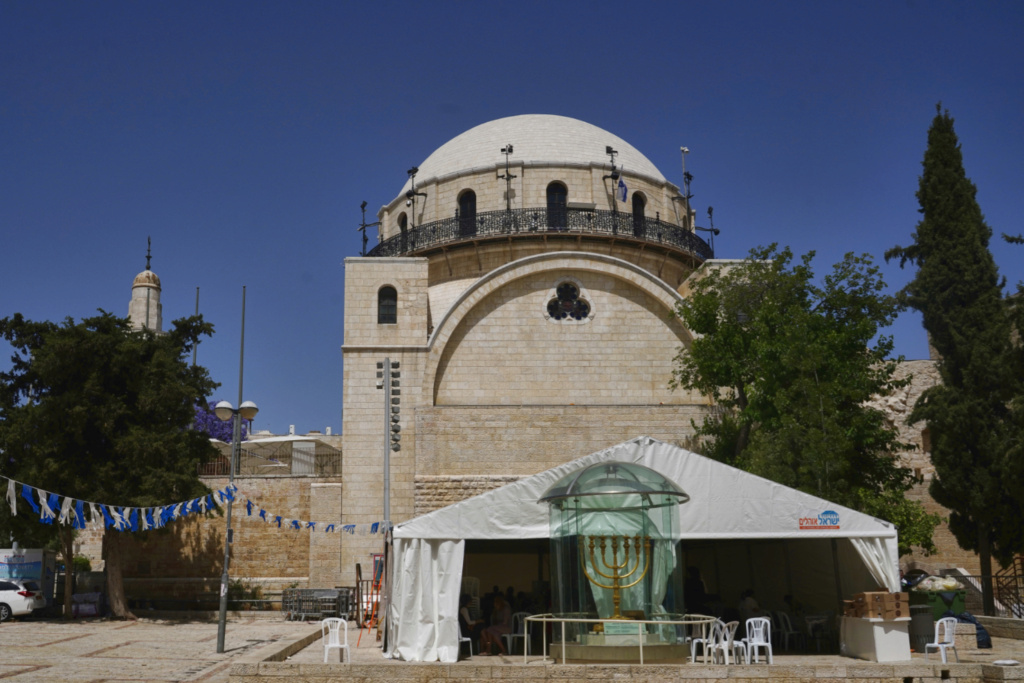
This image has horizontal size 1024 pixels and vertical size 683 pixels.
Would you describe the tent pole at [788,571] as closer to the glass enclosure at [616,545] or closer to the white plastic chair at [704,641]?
the white plastic chair at [704,641]

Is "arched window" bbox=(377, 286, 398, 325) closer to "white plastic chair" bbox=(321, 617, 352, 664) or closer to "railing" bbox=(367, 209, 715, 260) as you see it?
"railing" bbox=(367, 209, 715, 260)

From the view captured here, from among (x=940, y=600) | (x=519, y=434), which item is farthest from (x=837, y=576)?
(x=519, y=434)

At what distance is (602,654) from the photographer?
959 cm

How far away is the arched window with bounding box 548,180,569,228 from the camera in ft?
81.0

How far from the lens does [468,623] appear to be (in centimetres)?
1223

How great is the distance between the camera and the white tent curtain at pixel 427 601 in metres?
11.1

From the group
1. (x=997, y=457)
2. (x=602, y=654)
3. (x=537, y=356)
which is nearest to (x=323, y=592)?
(x=537, y=356)

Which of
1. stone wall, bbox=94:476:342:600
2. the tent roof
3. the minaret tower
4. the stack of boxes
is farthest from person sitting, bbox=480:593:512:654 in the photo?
the minaret tower

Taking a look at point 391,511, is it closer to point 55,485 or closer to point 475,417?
point 475,417

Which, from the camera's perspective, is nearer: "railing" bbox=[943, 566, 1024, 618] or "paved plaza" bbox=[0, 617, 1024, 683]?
"paved plaza" bbox=[0, 617, 1024, 683]

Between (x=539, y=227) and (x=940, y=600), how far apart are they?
41.6 ft

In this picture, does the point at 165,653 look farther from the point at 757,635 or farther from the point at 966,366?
the point at 966,366

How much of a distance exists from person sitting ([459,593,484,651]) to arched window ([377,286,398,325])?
32.4ft

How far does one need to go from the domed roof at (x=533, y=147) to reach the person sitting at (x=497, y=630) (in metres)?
15.5
